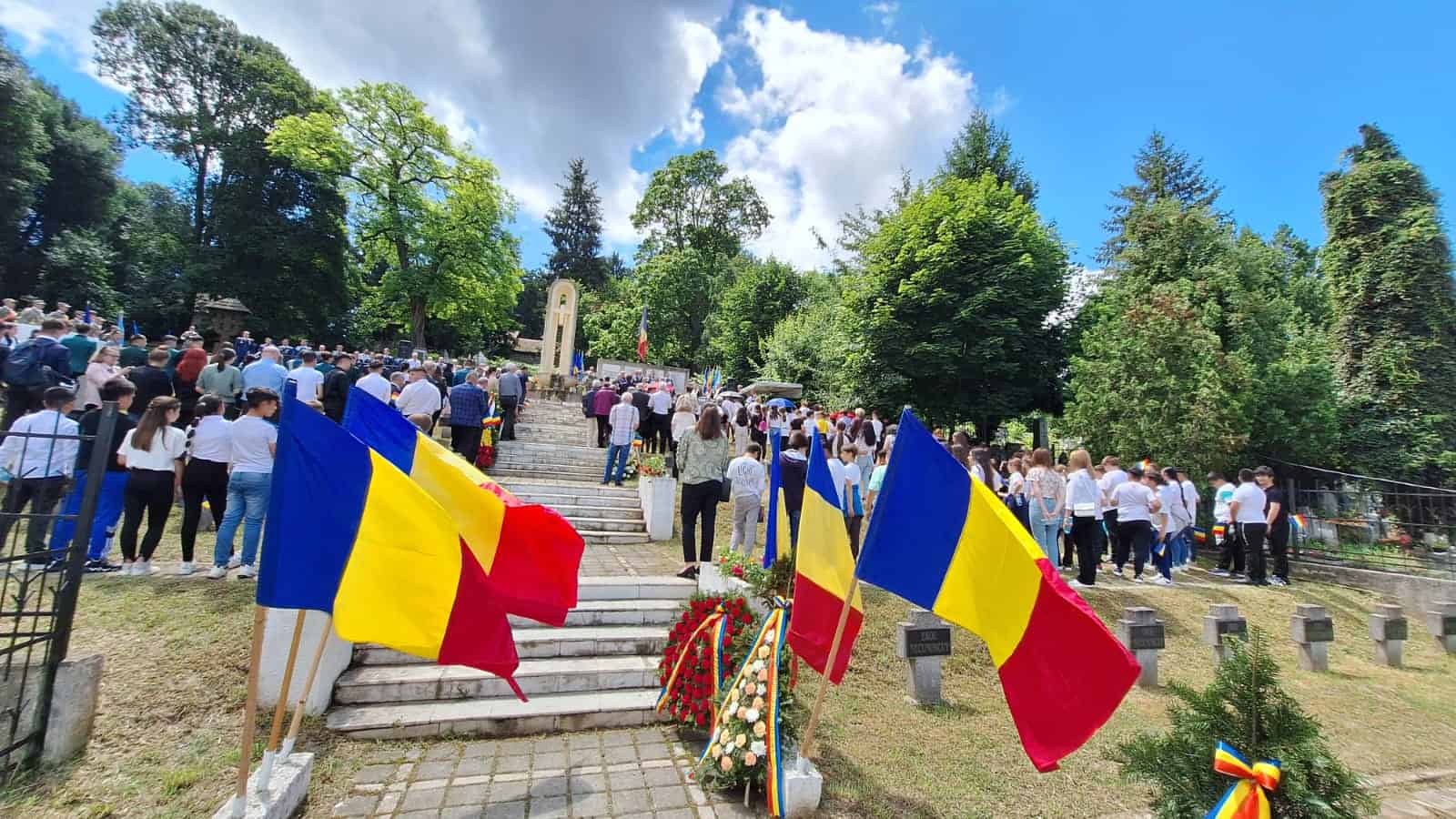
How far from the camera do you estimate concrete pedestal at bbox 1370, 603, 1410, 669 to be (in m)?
8.17

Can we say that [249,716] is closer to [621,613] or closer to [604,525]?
[621,613]

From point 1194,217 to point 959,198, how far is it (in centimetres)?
784

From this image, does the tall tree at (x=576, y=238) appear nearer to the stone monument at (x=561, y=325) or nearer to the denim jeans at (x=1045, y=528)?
the stone monument at (x=561, y=325)

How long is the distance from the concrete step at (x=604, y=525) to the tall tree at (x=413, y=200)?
2644 centimetres

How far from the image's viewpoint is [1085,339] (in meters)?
18.9

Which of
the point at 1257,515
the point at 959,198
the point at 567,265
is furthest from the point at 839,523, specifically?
the point at 567,265

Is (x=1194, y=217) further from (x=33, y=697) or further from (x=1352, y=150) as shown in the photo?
(x=33, y=697)

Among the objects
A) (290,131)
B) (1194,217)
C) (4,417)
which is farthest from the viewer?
(290,131)

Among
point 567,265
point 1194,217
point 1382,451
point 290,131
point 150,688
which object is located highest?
point 567,265

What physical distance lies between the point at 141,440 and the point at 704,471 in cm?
555

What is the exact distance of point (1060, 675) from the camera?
116 inches

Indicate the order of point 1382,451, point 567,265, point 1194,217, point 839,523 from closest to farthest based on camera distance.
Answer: point 839,523
point 1382,451
point 1194,217
point 567,265

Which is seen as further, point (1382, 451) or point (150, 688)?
point (1382, 451)

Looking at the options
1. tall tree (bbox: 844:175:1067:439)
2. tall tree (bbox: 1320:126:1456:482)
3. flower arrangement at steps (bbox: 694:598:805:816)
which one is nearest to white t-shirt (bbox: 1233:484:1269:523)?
flower arrangement at steps (bbox: 694:598:805:816)
